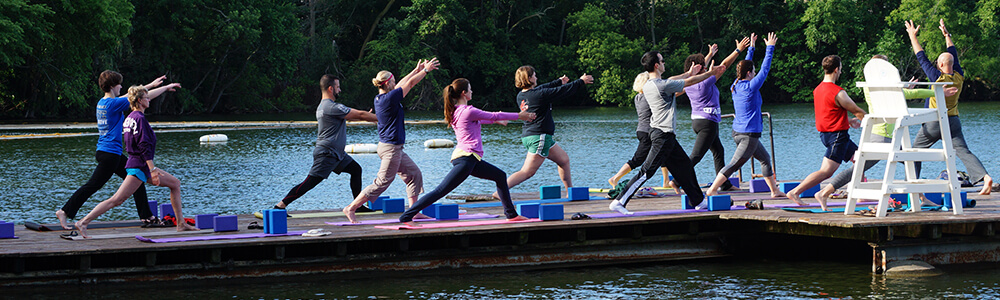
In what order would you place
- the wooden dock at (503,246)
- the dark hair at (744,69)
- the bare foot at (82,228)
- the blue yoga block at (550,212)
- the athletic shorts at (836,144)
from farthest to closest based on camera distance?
the dark hair at (744,69) → the athletic shorts at (836,144) → the blue yoga block at (550,212) → the bare foot at (82,228) → the wooden dock at (503,246)

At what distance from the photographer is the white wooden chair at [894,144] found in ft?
35.3

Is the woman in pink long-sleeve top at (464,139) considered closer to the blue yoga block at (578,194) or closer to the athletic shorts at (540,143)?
the athletic shorts at (540,143)

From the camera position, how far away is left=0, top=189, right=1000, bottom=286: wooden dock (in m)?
9.91

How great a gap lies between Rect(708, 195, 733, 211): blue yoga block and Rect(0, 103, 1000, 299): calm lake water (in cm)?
59

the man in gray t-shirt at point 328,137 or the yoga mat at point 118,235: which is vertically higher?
the man in gray t-shirt at point 328,137

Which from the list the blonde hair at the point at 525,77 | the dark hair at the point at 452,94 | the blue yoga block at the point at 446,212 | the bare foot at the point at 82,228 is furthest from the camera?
the blonde hair at the point at 525,77

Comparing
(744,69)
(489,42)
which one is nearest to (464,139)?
(744,69)

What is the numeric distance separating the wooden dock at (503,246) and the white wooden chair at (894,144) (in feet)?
0.85

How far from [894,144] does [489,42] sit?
230 ft

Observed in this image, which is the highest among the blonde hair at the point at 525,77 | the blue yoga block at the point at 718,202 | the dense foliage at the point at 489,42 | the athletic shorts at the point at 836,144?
the dense foliage at the point at 489,42

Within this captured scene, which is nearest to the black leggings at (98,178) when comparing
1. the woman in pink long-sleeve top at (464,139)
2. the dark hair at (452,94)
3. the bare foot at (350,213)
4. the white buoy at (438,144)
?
the bare foot at (350,213)

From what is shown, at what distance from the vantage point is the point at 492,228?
10.8 metres

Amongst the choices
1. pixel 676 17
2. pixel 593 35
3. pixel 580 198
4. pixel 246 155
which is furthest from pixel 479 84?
pixel 580 198

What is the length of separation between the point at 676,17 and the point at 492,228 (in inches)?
3005
